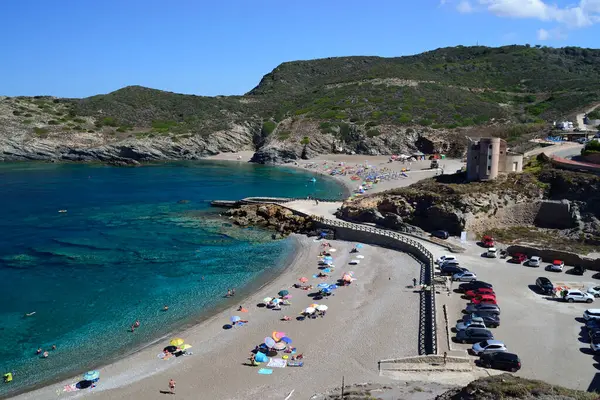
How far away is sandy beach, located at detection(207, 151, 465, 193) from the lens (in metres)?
84.2

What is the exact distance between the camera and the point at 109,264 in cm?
4612

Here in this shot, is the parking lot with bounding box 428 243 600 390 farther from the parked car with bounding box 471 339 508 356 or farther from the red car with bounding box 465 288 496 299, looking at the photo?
the parked car with bounding box 471 339 508 356

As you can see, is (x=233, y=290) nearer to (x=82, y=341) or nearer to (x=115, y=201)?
(x=82, y=341)

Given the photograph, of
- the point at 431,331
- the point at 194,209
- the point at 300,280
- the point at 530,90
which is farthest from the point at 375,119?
the point at 431,331

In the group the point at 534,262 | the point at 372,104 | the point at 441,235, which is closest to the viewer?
the point at 534,262

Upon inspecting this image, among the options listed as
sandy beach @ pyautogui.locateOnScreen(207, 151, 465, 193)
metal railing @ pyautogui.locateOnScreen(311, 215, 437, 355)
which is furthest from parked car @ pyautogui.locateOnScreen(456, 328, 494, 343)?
sandy beach @ pyautogui.locateOnScreen(207, 151, 465, 193)

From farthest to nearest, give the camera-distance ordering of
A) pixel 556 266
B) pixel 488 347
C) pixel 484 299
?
pixel 556 266 < pixel 484 299 < pixel 488 347

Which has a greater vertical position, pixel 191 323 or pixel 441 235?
pixel 441 235

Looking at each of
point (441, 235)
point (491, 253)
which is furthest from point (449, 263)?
point (441, 235)

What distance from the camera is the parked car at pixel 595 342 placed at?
2714 centimetres

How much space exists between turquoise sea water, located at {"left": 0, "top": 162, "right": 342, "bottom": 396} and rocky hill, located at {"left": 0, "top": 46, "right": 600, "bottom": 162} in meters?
34.8

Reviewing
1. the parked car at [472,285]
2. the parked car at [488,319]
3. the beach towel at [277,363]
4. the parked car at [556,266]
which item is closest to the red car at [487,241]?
the parked car at [556,266]

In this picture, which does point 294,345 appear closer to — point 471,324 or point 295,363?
point 295,363

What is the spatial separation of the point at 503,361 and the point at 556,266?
57.1ft
